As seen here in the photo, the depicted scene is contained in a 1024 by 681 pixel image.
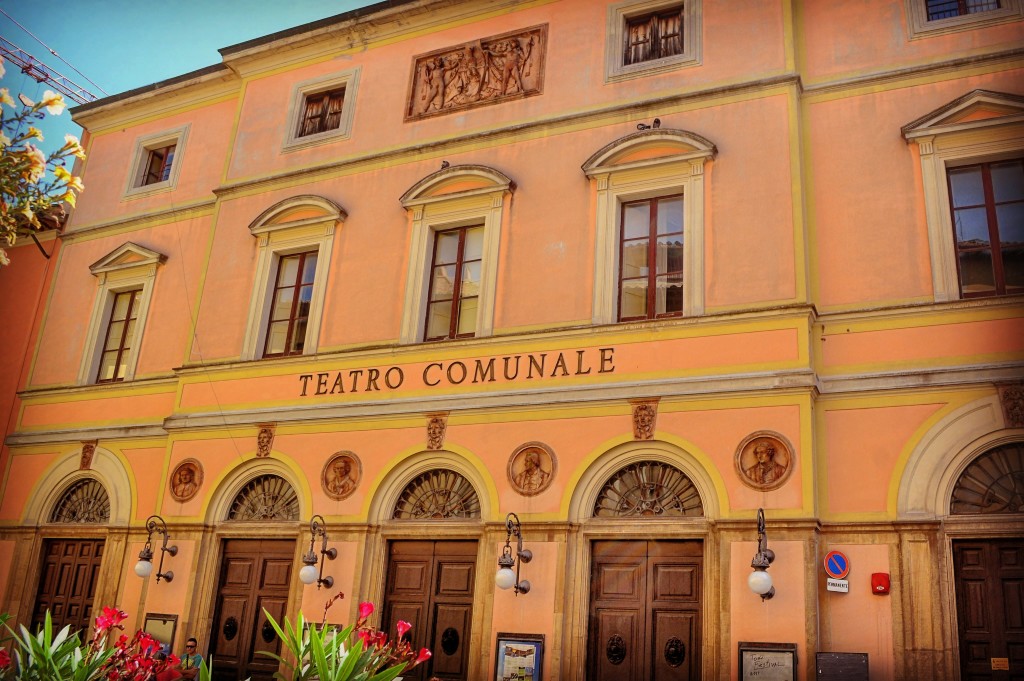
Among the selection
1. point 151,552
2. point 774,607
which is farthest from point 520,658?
point 151,552

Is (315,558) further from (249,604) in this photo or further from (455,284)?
(455,284)

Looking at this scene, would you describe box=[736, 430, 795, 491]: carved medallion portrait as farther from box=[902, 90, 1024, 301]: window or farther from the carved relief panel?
the carved relief panel

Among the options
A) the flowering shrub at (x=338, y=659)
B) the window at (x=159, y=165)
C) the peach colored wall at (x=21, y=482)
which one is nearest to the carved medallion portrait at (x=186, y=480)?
the peach colored wall at (x=21, y=482)

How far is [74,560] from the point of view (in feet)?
53.3

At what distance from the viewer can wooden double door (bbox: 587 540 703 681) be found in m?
11.3

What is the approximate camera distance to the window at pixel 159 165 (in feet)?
62.3

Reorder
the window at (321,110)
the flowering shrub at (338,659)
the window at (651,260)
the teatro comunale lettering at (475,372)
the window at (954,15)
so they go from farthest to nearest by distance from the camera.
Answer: the window at (321,110), the window at (651,260), the teatro comunale lettering at (475,372), the window at (954,15), the flowering shrub at (338,659)

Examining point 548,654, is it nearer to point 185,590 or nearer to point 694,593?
point 694,593

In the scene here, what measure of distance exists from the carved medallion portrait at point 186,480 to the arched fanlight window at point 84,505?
70.1 inches

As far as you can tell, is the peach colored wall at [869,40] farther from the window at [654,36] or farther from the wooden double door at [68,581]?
the wooden double door at [68,581]

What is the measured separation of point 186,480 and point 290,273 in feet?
12.3

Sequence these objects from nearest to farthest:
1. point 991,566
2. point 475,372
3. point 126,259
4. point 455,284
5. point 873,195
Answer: point 991,566 < point 873,195 < point 475,372 < point 455,284 < point 126,259

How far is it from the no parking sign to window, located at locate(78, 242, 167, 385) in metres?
12.3

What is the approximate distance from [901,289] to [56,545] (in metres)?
14.2
